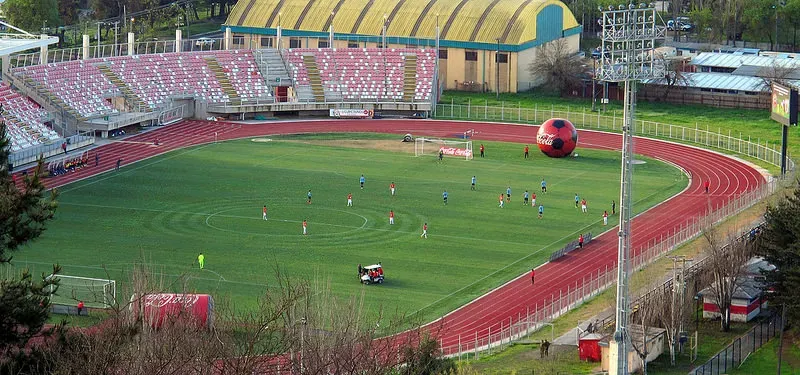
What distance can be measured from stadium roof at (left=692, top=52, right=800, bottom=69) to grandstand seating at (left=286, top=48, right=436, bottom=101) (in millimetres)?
26340

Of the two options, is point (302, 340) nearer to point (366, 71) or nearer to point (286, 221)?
point (286, 221)

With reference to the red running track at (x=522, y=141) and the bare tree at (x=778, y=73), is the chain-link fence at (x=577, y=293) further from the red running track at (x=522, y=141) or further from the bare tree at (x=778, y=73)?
the bare tree at (x=778, y=73)

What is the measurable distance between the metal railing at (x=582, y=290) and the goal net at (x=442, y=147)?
68.3ft

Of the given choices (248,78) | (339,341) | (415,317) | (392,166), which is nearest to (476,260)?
(415,317)

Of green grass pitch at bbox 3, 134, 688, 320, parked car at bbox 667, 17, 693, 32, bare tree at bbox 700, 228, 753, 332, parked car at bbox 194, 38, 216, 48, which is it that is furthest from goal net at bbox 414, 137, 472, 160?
parked car at bbox 667, 17, 693, 32

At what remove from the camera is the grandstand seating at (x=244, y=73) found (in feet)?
387

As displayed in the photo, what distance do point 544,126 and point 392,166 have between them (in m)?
10.6

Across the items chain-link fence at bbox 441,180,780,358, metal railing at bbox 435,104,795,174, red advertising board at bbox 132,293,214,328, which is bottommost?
chain-link fence at bbox 441,180,780,358

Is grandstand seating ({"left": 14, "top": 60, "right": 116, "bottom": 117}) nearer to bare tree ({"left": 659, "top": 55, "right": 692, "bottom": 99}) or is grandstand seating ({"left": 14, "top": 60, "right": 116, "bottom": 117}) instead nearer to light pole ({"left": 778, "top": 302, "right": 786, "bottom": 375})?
bare tree ({"left": 659, "top": 55, "right": 692, "bottom": 99})

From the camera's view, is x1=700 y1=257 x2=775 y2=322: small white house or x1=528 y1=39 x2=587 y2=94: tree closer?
x1=700 y1=257 x2=775 y2=322: small white house

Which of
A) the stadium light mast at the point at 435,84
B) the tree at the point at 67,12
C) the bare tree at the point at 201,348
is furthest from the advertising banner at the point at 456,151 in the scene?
Answer: the tree at the point at 67,12

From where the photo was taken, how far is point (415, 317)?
6188cm

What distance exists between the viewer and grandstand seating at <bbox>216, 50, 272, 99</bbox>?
4640 inches

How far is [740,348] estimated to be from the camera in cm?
5856
